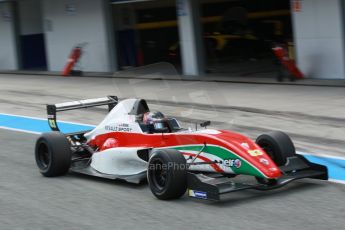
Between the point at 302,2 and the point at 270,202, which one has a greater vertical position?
the point at 302,2

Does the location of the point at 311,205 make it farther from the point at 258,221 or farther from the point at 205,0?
the point at 205,0

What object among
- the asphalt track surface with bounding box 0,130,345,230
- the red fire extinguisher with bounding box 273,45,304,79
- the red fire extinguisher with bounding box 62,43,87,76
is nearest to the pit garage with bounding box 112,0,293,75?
the red fire extinguisher with bounding box 62,43,87,76

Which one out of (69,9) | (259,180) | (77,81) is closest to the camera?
(259,180)

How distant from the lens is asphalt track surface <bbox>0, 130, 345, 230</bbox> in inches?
265

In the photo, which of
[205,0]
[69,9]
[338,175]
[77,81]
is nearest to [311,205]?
[338,175]

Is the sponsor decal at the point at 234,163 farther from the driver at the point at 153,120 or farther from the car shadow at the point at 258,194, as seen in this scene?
the driver at the point at 153,120

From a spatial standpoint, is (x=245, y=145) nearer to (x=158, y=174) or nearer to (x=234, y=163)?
(x=234, y=163)

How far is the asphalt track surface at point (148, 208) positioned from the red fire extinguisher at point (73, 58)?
1500 centimetres

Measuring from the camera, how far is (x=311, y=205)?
7199mm

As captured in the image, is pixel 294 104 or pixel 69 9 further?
pixel 69 9

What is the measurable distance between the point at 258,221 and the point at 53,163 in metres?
3.25

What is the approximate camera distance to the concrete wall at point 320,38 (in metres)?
17.0

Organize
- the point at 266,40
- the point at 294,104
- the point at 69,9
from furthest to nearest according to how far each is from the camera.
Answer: the point at 266,40 < the point at 69,9 < the point at 294,104

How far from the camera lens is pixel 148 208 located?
291 inches
